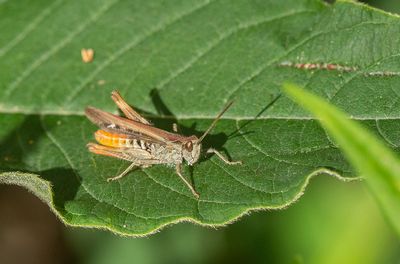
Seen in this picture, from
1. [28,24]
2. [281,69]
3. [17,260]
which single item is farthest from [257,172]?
[17,260]

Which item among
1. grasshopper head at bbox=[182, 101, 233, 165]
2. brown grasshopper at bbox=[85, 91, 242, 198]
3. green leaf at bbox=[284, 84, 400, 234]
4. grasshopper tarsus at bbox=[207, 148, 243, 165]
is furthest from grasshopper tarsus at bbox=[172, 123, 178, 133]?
green leaf at bbox=[284, 84, 400, 234]

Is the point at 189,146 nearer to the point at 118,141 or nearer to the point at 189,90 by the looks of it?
the point at 189,90

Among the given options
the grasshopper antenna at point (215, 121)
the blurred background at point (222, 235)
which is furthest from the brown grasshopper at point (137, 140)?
the blurred background at point (222, 235)

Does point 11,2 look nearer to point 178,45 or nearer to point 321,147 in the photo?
point 178,45

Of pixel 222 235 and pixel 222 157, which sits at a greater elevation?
pixel 222 157

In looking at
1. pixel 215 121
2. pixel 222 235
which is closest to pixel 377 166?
pixel 215 121

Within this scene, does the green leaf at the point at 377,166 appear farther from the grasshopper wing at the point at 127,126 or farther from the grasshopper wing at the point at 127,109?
the grasshopper wing at the point at 127,109
